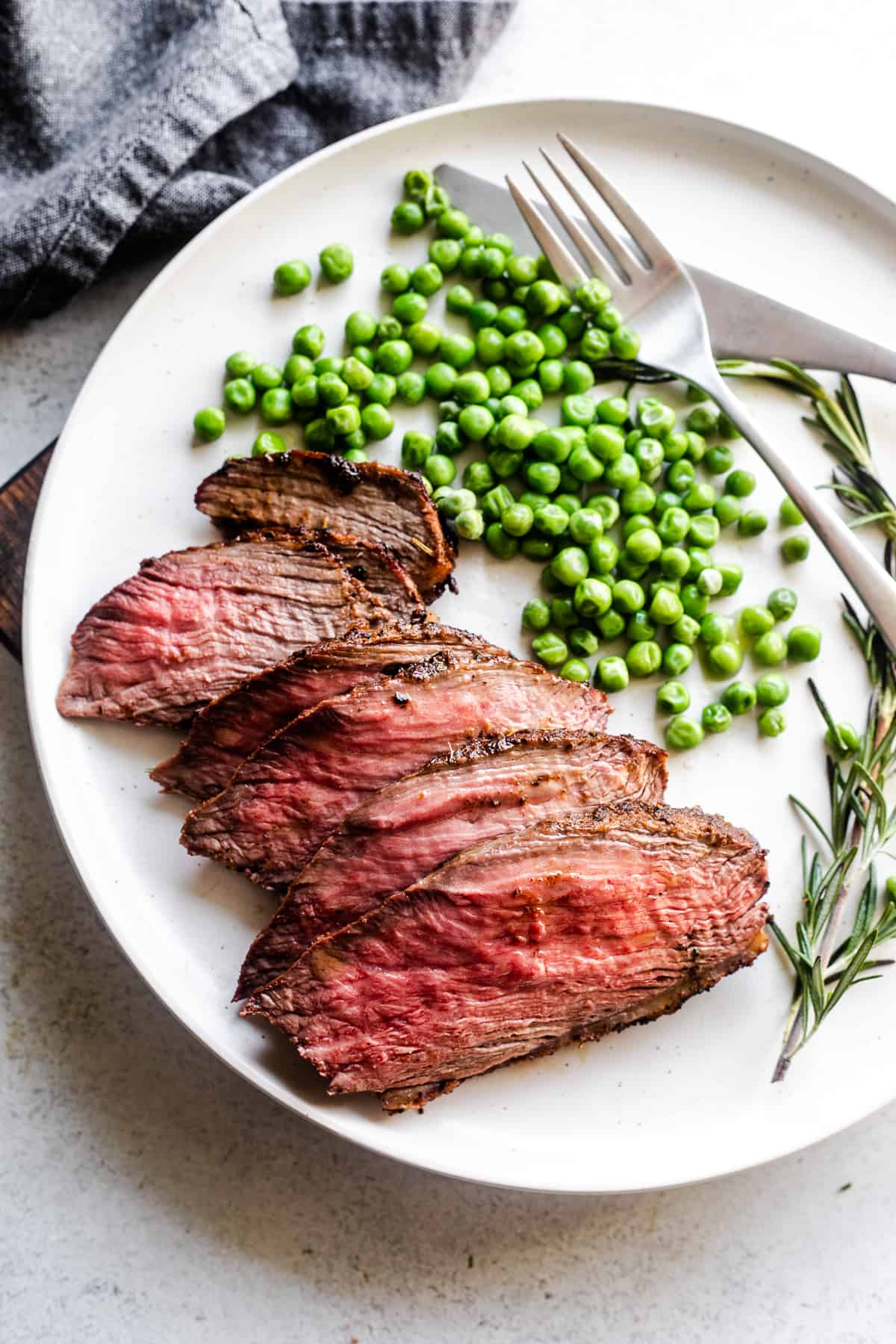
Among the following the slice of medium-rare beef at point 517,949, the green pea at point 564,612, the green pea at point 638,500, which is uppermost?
the green pea at point 638,500

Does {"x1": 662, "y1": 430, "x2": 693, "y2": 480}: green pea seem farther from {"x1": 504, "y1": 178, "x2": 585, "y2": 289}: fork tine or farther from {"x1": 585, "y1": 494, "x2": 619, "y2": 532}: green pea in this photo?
{"x1": 504, "y1": 178, "x2": 585, "y2": 289}: fork tine

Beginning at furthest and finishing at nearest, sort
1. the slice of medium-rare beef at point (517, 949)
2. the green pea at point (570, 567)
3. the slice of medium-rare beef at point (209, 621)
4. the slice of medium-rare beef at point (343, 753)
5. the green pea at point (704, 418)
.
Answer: the green pea at point (704, 418), the green pea at point (570, 567), the slice of medium-rare beef at point (209, 621), the slice of medium-rare beef at point (343, 753), the slice of medium-rare beef at point (517, 949)

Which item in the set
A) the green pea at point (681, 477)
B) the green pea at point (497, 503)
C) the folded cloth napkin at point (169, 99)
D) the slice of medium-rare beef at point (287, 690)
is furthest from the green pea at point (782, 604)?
the folded cloth napkin at point (169, 99)

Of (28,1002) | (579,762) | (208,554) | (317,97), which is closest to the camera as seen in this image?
(579,762)

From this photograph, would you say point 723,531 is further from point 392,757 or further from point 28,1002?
point 28,1002

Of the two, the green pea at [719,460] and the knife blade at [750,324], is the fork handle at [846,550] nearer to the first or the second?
the green pea at [719,460]

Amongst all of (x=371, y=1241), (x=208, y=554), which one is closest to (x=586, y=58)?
(x=208, y=554)

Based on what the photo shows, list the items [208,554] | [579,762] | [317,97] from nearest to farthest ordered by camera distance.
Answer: [579,762]
[208,554]
[317,97]
